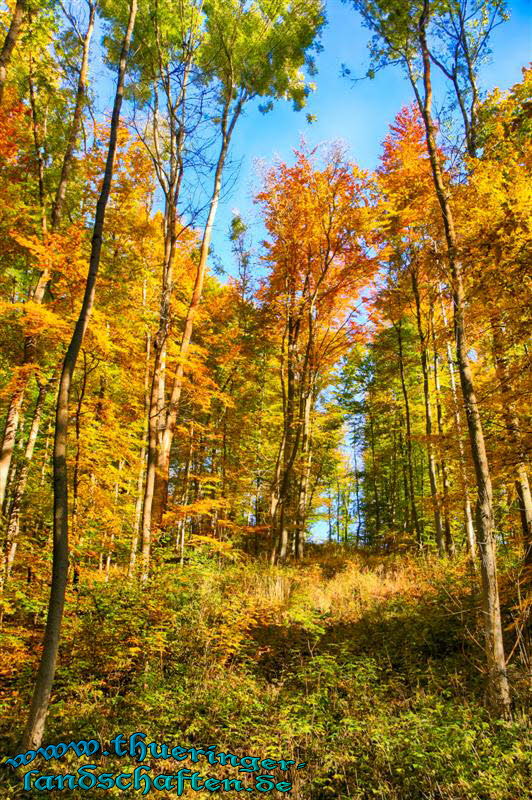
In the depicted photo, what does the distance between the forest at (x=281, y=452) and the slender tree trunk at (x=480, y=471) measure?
35 millimetres

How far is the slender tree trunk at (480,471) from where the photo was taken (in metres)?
4.40

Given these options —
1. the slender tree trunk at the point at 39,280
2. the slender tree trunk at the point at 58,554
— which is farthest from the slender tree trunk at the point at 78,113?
the slender tree trunk at the point at 58,554

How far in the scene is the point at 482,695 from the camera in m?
4.62

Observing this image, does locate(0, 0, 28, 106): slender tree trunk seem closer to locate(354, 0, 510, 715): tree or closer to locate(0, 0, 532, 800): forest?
locate(0, 0, 532, 800): forest

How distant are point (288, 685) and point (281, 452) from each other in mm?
7815

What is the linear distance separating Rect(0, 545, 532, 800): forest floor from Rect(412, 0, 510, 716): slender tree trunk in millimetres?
230

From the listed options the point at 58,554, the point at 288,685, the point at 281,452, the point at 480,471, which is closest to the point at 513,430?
the point at 480,471

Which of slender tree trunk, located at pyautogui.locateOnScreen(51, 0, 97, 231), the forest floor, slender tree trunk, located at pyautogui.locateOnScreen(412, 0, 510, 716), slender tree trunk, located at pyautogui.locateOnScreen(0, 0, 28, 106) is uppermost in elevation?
slender tree trunk, located at pyautogui.locateOnScreen(51, 0, 97, 231)

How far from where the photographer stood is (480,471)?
5.16 metres

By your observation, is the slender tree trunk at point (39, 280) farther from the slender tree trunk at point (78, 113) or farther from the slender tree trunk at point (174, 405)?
the slender tree trunk at point (174, 405)

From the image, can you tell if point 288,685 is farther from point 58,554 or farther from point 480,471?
point 480,471

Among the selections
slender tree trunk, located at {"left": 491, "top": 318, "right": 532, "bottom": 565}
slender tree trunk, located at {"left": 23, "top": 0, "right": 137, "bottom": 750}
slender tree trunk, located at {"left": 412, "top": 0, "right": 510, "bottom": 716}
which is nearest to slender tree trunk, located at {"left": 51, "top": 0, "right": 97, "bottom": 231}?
slender tree trunk, located at {"left": 23, "top": 0, "right": 137, "bottom": 750}

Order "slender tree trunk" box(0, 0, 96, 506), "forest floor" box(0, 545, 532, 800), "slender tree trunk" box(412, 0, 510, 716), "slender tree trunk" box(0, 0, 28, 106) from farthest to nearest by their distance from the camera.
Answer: "slender tree trunk" box(0, 0, 96, 506) < "slender tree trunk" box(0, 0, 28, 106) < "slender tree trunk" box(412, 0, 510, 716) < "forest floor" box(0, 545, 532, 800)

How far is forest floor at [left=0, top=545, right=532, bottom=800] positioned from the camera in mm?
3469
